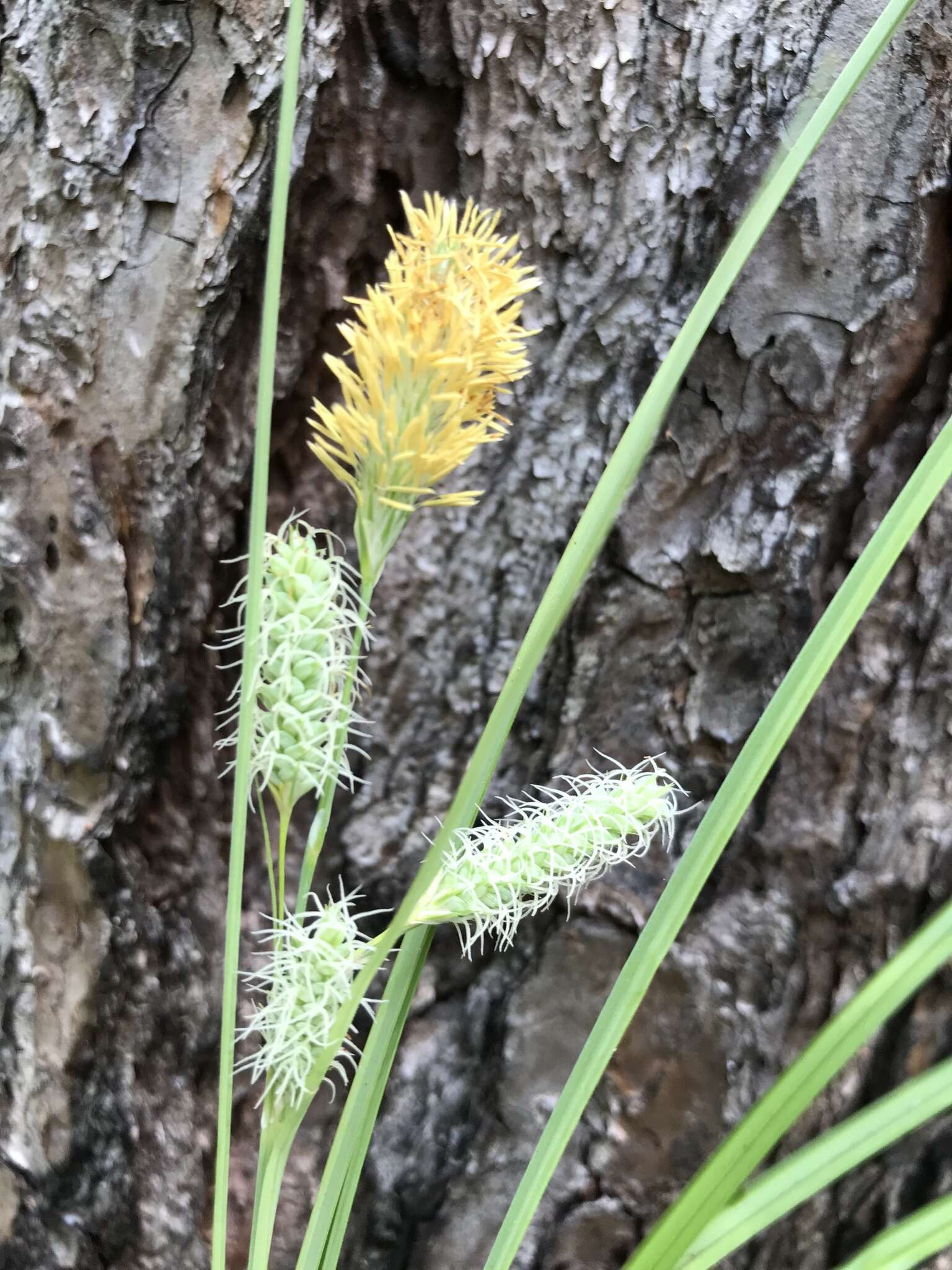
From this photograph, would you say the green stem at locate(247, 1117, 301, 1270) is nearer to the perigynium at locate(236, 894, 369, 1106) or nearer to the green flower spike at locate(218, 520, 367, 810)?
the perigynium at locate(236, 894, 369, 1106)

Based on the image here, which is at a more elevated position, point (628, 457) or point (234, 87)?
point (234, 87)

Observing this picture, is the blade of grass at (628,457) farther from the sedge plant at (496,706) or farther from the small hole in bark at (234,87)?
the small hole in bark at (234,87)

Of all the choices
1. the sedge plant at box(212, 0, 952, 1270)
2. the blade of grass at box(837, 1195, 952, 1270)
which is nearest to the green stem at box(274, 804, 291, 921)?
the sedge plant at box(212, 0, 952, 1270)

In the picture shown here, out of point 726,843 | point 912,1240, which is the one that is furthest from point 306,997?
point 912,1240

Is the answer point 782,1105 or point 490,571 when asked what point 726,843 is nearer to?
point 782,1105

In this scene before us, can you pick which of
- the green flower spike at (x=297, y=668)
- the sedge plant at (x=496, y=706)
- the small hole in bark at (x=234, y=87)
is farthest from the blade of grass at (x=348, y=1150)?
the small hole in bark at (x=234, y=87)

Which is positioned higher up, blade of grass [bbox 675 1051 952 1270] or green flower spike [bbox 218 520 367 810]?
green flower spike [bbox 218 520 367 810]
